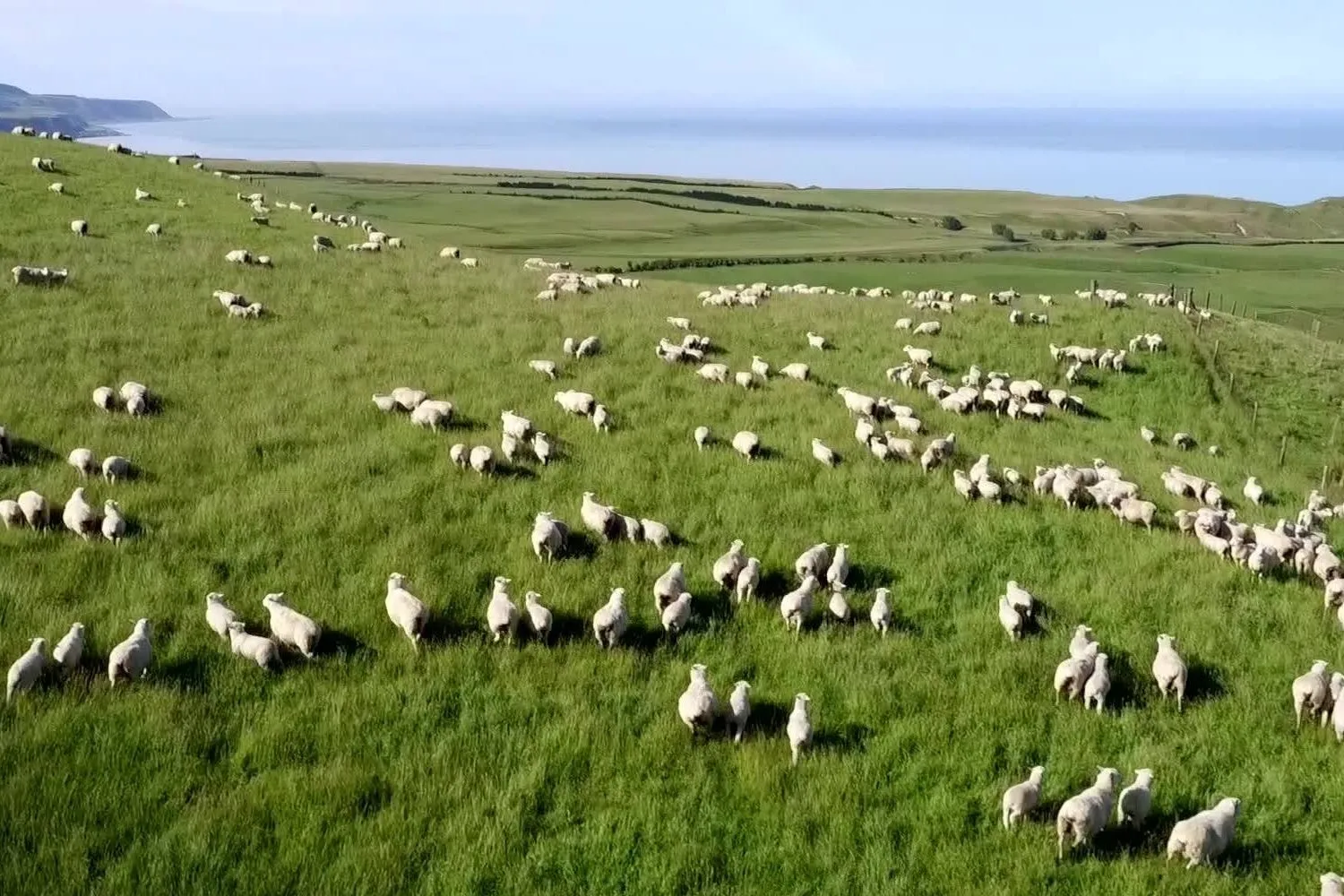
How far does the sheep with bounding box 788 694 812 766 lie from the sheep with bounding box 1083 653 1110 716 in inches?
141

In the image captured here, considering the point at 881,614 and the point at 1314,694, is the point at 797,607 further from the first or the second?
the point at 1314,694

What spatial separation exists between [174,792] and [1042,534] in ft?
43.5

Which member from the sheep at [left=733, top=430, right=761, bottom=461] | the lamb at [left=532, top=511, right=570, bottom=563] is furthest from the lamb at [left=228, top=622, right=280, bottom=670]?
the sheep at [left=733, top=430, right=761, bottom=461]

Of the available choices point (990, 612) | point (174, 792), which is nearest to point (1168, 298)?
point (990, 612)

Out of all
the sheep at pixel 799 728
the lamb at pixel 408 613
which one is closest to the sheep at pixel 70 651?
the lamb at pixel 408 613

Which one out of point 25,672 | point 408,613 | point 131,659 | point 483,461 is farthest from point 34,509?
point 483,461

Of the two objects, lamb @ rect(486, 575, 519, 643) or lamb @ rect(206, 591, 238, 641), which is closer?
lamb @ rect(206, 591, 238, 641)

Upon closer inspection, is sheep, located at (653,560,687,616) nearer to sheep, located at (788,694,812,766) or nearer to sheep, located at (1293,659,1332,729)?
sheep, located at (788,694,812,766)

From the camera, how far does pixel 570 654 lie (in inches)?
442

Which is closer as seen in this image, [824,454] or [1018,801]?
[1018,801]

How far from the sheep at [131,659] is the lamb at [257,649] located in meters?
0.88

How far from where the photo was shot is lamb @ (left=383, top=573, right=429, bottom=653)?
11.2 metres

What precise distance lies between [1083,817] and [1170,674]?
362cm

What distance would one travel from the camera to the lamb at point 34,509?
13.0m
